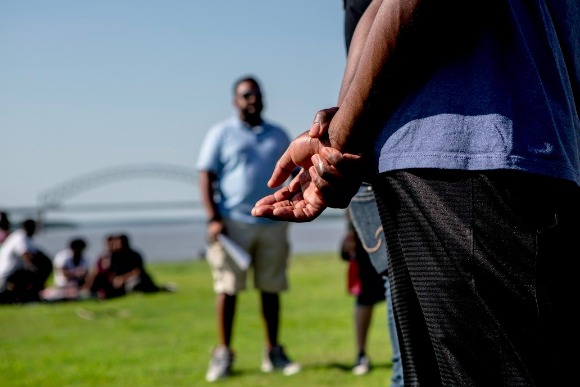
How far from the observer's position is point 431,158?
1536mm

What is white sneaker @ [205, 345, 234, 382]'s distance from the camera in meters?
5.67

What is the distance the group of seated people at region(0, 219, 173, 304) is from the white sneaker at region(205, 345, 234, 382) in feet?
23.7

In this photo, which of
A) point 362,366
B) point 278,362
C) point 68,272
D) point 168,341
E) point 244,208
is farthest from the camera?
point 68,272

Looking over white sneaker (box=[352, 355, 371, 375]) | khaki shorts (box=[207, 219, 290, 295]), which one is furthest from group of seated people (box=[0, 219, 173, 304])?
white sneaker (box=[352, 355, 371, 375])

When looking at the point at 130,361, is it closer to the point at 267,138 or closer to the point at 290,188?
the point at 267,138

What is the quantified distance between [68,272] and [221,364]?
880 cm

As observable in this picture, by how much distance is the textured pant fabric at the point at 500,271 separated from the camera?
148cm

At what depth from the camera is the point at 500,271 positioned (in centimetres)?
148

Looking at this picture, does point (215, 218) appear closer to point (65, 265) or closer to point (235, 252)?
point (235, 252)

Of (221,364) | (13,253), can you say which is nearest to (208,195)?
(221,364)

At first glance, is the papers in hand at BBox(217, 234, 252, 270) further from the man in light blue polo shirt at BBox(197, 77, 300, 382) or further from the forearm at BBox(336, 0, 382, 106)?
the forearm at BBox(336, 0, 382, 106)

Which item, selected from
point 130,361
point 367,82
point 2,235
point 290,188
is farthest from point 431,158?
point 2,235

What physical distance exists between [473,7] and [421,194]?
36cm

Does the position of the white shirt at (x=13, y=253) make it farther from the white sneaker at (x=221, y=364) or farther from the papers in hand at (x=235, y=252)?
the white sneaker at (x=221, y=364)
